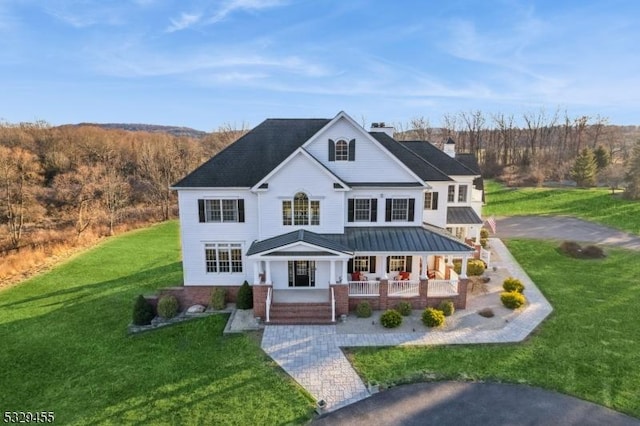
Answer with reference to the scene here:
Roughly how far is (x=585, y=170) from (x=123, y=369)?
6302 centimetres

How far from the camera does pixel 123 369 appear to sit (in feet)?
48.9

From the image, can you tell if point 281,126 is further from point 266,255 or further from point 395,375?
point 395,375

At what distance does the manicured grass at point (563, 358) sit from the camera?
13.0 m

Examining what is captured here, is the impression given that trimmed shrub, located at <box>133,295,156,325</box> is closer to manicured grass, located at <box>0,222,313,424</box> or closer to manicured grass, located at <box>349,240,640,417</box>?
manicured grass, located at <box>0,222,313,424</box>

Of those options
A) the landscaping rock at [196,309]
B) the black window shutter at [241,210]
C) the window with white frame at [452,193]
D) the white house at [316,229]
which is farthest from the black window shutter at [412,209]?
the landscaping rock at [196,309]

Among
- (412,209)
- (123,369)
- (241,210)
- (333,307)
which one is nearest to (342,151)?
(412,209)

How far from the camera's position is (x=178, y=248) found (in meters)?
Result: 35.1

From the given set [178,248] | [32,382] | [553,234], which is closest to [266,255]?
[32,382]

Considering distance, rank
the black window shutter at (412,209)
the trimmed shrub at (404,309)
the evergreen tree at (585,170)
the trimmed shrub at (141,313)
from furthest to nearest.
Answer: the evergreen tree at (585,170), the black window shutter at (412,209), the trimmed shrub at (141,313), the trimmed shrub at (404,309)

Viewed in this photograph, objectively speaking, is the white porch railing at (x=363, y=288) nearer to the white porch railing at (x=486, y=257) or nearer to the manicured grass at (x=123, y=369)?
the manicured grass at (x=123, y=369)

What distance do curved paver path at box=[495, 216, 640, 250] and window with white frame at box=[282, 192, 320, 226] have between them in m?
22.4

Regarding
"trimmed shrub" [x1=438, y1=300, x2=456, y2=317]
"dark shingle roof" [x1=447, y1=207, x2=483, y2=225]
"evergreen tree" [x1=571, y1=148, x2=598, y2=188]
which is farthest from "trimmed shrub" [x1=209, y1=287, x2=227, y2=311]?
"evergreen tree" [x1=571, y1=148, x2=598, y2=188]

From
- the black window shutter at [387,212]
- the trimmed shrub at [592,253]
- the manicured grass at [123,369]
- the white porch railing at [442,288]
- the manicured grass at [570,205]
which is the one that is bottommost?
the manicured grass at [123,369]

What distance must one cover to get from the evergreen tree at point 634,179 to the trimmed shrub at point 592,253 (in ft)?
81.3
